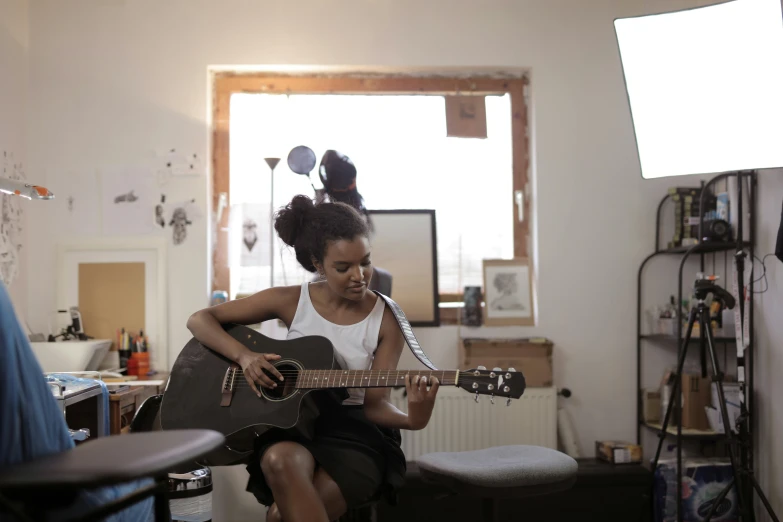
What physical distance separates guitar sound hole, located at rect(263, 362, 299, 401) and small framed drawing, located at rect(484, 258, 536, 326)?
1.85m

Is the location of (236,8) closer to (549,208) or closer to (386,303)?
(549,208)

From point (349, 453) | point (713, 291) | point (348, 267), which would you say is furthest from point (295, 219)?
point (713, 291)

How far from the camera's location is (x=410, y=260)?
380 cm

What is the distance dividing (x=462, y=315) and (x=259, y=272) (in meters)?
1.04

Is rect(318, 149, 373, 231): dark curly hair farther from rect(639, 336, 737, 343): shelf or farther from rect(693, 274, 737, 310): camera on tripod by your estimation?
rect(639, 336, 737, 343): shelf

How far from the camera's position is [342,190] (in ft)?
10.2

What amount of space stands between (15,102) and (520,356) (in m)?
2.66

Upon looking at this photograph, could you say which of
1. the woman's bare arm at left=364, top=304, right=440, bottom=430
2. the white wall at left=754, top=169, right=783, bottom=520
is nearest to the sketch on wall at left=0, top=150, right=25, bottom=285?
the woman's bare arm at left=364, top=304, right=440, bottom=430

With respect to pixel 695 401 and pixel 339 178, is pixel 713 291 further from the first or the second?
pixel 339 178

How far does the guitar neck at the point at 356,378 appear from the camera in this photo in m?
1.95

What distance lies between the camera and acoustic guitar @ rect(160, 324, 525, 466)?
1939 mm

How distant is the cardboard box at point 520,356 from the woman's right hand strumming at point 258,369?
66.5 inches

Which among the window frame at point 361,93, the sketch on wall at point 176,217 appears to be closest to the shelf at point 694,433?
the window frame at point 361,93

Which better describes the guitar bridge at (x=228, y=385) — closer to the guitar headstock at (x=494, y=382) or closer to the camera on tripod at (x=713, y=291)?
the guitar headstock at (x=494, y=382)
